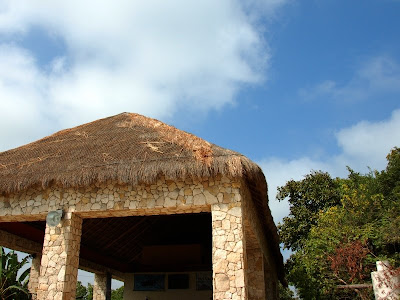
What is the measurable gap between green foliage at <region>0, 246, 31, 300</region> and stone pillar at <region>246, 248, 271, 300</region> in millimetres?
5055

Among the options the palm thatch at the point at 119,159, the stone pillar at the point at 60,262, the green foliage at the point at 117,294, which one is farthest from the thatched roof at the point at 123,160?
the green foliage at the point at 117,294

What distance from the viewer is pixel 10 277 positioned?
30.0 feet

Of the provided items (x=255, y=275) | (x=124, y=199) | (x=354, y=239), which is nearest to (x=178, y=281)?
(x=255, y=275)

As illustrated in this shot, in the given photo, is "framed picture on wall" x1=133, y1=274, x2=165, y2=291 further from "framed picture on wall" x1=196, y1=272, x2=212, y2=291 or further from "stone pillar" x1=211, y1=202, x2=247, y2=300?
"stone pillar" x1=211, y1=202, x2=247, y2=300

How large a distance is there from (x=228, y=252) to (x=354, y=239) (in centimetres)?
638

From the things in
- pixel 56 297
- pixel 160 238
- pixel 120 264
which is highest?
pixel 160 238

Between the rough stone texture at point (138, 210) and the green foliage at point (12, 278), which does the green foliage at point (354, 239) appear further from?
the green foliage at point (12, 278)

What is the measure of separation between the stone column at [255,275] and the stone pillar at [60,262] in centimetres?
385

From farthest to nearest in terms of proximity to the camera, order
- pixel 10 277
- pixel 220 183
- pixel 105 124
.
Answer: pixel 105 124, pixel 10 277, pixel 220 183

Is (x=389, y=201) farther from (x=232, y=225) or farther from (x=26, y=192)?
(x=26, y=192)

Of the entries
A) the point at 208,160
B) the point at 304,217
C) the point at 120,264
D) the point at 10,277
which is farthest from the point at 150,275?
the point at 208,160

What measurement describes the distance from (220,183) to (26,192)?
3966mm

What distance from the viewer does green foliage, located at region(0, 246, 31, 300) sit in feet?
28.1

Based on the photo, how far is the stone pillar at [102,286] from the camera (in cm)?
1430
